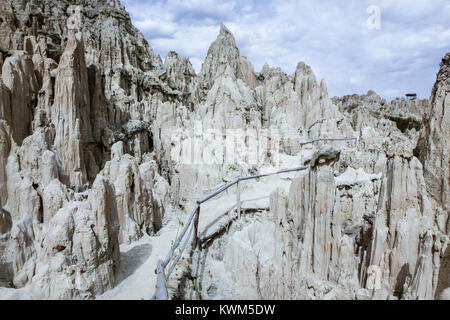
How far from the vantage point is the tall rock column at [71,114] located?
1479 centimetres

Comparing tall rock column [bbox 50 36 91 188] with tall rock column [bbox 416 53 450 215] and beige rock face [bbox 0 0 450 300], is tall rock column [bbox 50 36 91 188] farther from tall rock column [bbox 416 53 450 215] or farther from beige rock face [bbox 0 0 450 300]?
tall rock column [bbox 416 53 450 215]

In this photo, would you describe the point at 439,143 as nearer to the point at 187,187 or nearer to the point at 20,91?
the point at 187,187

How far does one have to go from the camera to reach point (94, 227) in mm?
6570

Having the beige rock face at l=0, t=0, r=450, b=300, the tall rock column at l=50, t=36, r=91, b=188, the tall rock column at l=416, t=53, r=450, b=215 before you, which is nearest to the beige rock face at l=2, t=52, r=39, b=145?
the beige rock face at l=0, t=0, r=450, b=300

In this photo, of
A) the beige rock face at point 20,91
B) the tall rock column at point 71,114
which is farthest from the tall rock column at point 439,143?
the beige rock face at point 20,91

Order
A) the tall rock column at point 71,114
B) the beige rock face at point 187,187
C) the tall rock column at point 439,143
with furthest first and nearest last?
the tall rock column at point 71,114, the beige rock face at point 187,187, the tall rock column at point 439,143

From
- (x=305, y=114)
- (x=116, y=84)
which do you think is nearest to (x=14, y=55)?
(x=116, y=84)

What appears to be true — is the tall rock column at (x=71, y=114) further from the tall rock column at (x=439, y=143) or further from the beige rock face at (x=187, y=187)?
the tall rock column at (x=439, y=143)

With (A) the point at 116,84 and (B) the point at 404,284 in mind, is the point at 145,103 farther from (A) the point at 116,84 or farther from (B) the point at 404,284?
(B) the point at 404,284

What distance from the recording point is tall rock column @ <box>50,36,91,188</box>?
582 inches

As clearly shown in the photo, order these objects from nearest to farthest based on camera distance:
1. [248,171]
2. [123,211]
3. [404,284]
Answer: [404,284], [123,211], [248,171]

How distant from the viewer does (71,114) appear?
15.4m

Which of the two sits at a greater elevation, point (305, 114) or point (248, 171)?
point (305, 114)
